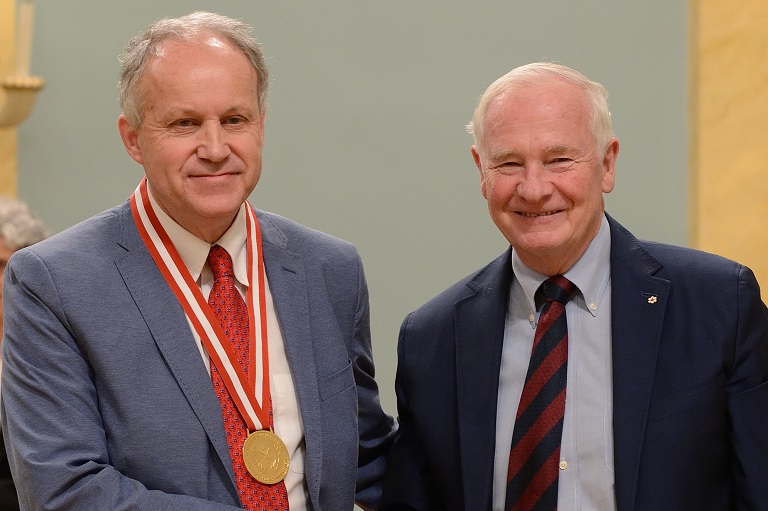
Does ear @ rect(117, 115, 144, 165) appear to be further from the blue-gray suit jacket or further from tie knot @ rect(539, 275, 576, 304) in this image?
tie knot @ rect(539, 275, 576, 304)

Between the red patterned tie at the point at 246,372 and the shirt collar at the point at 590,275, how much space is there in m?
0.63

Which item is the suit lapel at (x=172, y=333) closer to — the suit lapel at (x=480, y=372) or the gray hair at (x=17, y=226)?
the suit lapel at (x=480, y=372)

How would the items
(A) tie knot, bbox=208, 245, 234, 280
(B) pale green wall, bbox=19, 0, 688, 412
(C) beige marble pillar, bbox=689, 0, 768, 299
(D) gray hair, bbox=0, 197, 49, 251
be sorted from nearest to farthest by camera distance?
(A) tie knot, bbox=208, 245, 234, 280 < (D) gray hair, bbox=0, 197, 49, 251 < (C) beige marble pillar, bbox=689, 0, 768, 299 < (B) pale green wall, bbox=19, 0, 688, 412

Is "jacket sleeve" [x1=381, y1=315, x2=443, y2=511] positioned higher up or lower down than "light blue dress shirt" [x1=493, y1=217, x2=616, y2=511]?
lower down

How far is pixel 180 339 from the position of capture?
7.43ft

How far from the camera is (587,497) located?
233 cm

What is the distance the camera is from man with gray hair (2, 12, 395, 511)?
2.17 m

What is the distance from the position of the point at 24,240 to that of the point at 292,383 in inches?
58.1

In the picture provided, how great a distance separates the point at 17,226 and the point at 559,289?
5.95 feet

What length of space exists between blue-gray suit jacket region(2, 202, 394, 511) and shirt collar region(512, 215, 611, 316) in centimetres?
49

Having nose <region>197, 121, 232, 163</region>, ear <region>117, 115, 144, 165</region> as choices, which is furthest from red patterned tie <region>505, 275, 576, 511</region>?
ear <region>117, 115, 144, 165</region>

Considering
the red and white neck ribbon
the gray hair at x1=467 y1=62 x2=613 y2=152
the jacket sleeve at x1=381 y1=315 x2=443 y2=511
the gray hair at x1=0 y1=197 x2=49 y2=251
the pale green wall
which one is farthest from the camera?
the pale green wall

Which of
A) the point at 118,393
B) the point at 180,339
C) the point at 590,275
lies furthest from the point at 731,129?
the point at 118,393

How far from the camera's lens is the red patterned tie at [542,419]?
235cm
